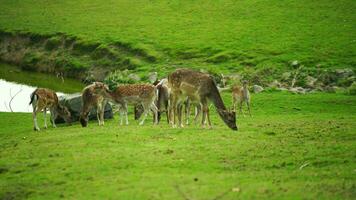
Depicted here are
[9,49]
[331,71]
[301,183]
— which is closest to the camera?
[301,183]

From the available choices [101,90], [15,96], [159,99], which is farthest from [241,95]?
[15,96]

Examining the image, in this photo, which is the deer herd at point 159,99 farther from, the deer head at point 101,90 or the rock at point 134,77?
the rock at point 134,77

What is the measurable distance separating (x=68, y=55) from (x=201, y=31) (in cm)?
941

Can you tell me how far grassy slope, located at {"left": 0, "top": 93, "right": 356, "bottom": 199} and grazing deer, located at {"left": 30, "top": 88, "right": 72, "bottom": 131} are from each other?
1.57 meters

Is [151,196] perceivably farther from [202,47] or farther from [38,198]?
[202,47]

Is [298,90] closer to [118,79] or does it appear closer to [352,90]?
[352,90]

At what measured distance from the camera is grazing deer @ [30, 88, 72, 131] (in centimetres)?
2255

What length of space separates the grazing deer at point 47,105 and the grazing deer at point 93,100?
2.80ft

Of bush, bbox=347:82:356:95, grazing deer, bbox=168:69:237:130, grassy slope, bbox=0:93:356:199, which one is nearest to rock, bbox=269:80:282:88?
bush, bbox=347:82:356:95

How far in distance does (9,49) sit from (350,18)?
82.7ft

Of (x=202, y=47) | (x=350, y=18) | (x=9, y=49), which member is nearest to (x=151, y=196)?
(x=202, y=47)

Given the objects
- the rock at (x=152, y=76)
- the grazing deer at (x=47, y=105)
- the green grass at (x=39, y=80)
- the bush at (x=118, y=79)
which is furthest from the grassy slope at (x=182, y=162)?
the green grass at (x=39, y=80)

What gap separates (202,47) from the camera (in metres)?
40.1

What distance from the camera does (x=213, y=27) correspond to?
4416 cm
